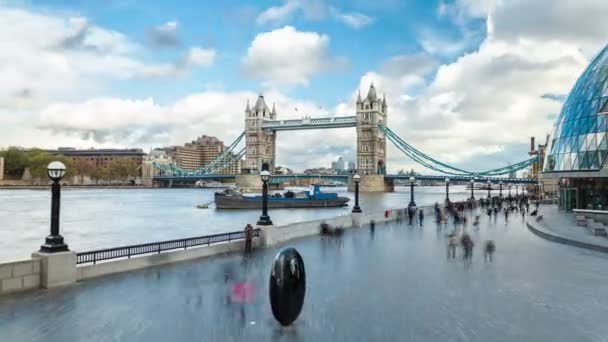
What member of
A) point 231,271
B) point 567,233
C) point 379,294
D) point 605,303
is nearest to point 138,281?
point 231,271

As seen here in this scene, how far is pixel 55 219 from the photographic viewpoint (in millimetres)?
12023

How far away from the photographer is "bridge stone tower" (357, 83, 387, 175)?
542 feet

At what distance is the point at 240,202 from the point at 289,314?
214 ft

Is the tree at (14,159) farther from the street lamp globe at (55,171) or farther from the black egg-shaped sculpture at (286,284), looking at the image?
the black egg-shaped sculpture at (286,284)

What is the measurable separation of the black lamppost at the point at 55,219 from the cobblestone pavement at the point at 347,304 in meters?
1.08

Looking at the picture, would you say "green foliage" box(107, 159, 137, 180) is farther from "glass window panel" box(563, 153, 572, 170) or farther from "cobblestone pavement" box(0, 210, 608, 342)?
"cobblestone pavement" box(0, 210, 608, 342)

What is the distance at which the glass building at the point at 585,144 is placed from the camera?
34594 mm

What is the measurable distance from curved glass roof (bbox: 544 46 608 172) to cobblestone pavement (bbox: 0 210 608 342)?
72.3ft

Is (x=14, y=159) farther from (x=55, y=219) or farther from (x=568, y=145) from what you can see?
(x=55, y=219)

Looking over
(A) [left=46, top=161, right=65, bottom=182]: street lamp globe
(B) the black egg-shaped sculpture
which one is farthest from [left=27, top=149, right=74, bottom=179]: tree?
(B) the black egg-shaped sculpture

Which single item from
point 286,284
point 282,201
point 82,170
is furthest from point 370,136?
point 286,284

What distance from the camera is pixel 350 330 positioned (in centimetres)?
891

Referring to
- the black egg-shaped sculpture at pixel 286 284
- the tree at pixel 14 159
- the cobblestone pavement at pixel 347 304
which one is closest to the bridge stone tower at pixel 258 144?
the tree at pixel 14 159

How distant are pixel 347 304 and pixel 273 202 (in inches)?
2572
